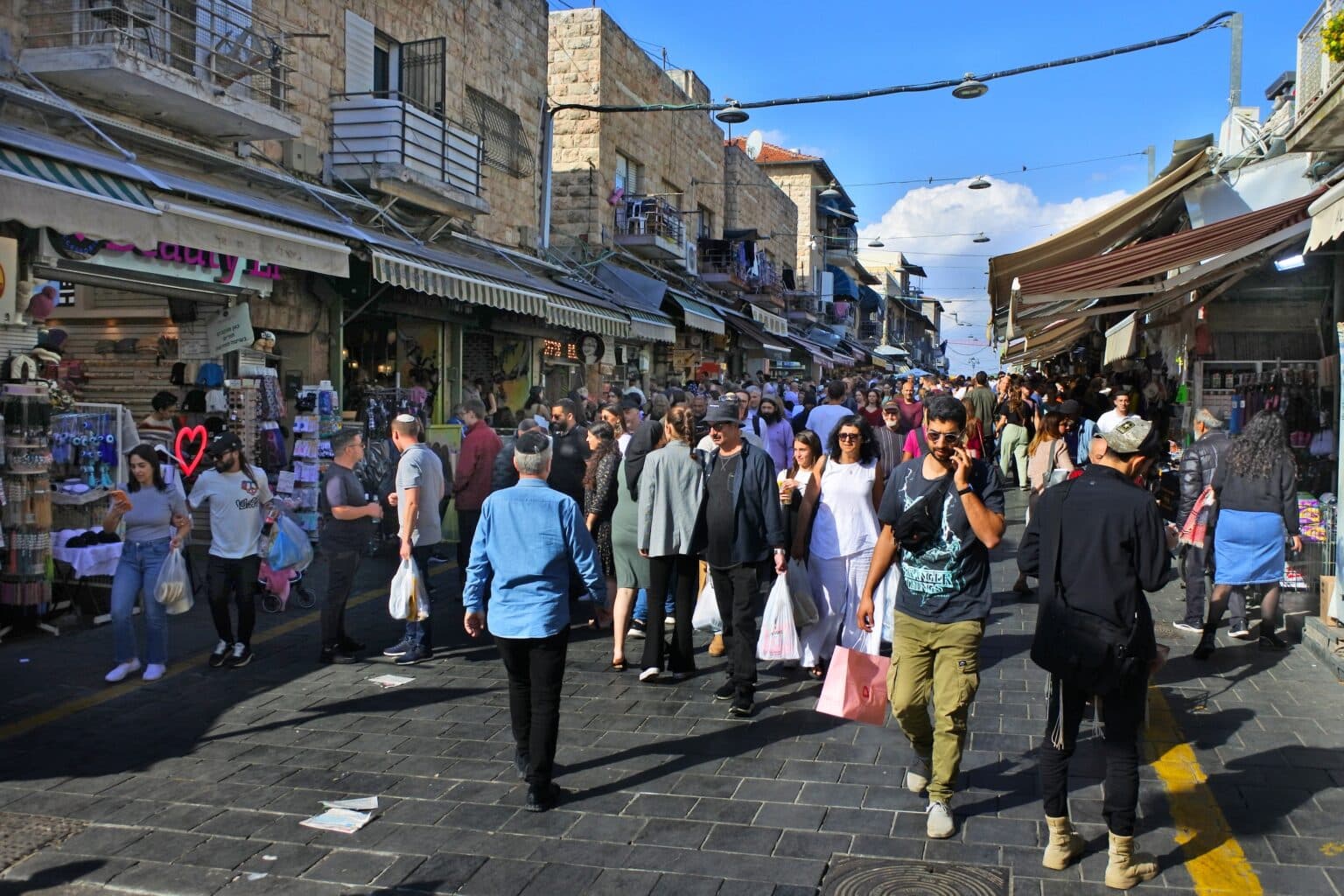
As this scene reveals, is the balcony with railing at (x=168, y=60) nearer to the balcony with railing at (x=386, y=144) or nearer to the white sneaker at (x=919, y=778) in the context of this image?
the balcony with railing at (x=386, y=144)

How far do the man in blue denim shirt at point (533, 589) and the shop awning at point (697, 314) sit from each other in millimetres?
15824

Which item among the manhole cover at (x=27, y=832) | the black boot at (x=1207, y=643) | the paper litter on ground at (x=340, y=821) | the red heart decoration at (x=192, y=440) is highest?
the red heart decoration at (x=192, y=440)

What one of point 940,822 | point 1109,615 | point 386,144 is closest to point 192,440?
point 386,144

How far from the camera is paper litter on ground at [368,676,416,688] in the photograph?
645 centimetres

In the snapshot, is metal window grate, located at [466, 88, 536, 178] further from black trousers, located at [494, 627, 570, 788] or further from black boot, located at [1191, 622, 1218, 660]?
black trousers, located at [494, 627, 570, 788]

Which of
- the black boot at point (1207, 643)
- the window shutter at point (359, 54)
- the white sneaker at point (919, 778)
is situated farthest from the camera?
the window shutter at point (359, 54)

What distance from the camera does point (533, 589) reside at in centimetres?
458

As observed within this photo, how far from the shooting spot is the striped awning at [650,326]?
57.3 feet

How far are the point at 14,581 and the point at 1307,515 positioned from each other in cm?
922

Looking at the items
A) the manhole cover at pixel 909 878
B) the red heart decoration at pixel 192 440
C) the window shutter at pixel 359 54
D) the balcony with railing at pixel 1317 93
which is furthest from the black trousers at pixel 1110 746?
the window shutter at pixel 359 54

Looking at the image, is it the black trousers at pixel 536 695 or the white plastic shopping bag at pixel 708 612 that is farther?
the white plastic shopping bag at pixel 708 612

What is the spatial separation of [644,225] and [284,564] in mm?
16222

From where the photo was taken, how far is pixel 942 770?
418cm

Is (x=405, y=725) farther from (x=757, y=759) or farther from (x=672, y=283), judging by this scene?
(x=672, y=283)
